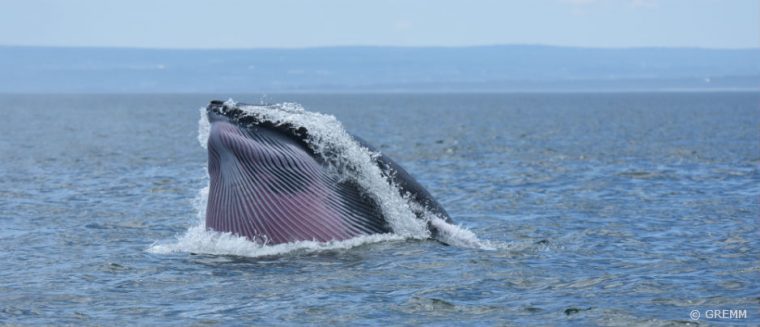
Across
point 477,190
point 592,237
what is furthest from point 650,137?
point 592,237

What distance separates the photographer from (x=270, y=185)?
14.3 metres

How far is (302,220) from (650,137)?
3906 cm

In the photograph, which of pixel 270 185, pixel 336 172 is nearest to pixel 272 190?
pixel 270 185

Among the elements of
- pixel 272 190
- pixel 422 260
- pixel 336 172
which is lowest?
pixel 422 260

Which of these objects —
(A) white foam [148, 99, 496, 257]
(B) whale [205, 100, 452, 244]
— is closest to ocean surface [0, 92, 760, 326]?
(A) white foam [148, 99, 496, 257]

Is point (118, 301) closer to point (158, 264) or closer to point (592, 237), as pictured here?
point (158, 264)

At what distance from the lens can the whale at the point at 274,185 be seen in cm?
1430

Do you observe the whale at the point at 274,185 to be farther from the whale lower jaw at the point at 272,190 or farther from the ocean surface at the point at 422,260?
the ocean surface at the point at 422,260

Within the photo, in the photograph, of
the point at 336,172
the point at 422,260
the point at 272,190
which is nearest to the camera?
the point at 272,190

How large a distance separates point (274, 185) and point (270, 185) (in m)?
0.05

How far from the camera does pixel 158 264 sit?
15.1 m

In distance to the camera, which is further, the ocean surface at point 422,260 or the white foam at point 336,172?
the white foam at point 336,172

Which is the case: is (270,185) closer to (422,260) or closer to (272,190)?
(272,190)

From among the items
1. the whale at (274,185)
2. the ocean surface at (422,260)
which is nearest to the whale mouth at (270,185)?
the whale at (274,185)
